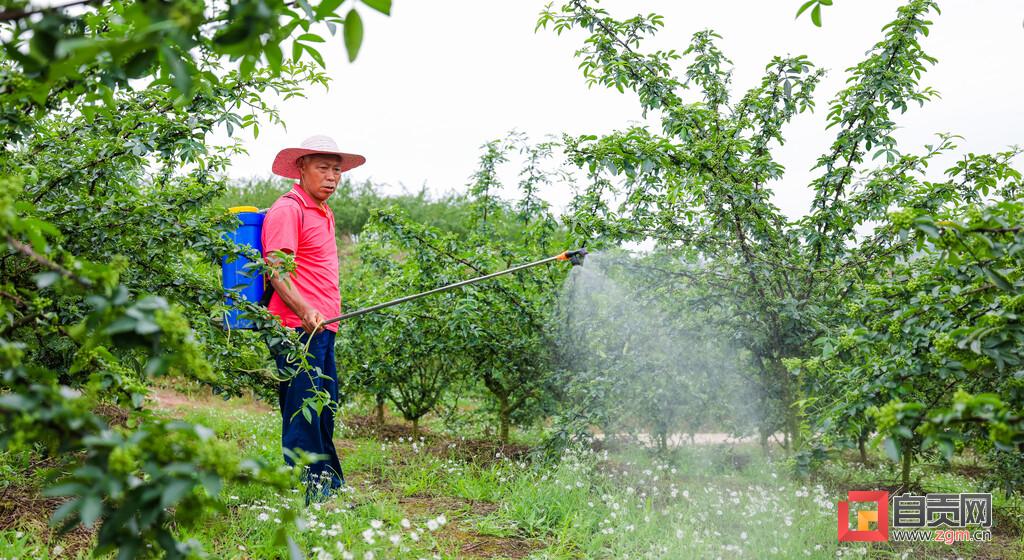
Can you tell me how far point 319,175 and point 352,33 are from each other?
2.55 m

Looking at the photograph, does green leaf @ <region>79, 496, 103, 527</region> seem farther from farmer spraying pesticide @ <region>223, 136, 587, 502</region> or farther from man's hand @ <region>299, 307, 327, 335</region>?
man's hand @ <region>299, 307, 327, 335</region>

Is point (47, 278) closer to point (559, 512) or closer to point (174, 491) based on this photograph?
point (174, 491)

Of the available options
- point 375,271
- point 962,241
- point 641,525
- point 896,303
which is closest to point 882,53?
point 896,303

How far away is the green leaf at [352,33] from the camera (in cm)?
122

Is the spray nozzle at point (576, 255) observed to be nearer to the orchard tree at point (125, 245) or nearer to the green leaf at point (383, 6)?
the orchard tree at point (125, 245)

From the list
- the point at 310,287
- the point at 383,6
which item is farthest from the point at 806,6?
the point at 310,287

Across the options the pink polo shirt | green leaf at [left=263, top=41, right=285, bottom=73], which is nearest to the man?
the pink polo shirt

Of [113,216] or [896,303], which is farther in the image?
[113,216]

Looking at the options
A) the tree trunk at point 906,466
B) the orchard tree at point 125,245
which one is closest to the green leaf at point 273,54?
the orchard tree at point 125,245

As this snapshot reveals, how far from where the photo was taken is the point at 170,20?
1090 millimetres

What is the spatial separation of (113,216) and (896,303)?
2.80 m

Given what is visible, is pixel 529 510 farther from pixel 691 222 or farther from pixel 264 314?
pixel 691 222

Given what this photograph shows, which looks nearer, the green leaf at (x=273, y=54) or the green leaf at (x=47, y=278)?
the green leaf at (x=47, y=278)

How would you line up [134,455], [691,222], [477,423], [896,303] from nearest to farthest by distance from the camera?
[134,455]
[896,303]
[691,222]
[477,423]
